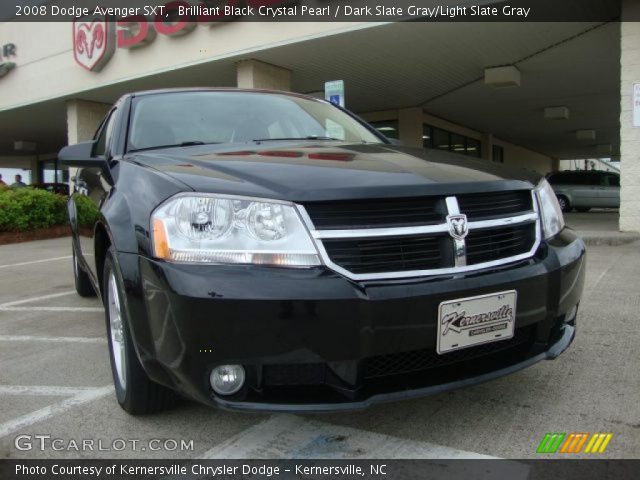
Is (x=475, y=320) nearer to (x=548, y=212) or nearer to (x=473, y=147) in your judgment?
(x=548, y=212)

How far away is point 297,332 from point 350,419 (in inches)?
30.5

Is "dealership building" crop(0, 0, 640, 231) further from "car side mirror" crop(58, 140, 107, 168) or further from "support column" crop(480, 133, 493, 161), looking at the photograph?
"car side mirror" crop(58, 140, 107, 168)

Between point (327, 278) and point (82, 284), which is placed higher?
point (327, 278)

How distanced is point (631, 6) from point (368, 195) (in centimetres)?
912

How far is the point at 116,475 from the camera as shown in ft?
6.67

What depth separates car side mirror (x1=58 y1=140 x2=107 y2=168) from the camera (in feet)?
9.96

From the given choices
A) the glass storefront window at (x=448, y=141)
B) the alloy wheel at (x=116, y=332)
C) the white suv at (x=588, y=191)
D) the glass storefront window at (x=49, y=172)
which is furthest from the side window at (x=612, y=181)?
the glass storefront window at (x=49, y=172)

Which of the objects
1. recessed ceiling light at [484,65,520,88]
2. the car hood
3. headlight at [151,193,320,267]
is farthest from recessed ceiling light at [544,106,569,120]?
headlight at [151,193,320,267]

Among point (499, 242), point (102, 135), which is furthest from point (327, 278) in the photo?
point (102, 135)

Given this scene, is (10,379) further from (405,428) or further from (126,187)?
(405,428)

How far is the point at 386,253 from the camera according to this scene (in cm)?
199

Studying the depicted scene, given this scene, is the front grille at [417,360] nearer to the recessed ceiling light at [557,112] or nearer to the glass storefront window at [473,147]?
the recessed ceiling light at [557,112]

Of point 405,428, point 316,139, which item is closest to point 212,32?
point 316,139

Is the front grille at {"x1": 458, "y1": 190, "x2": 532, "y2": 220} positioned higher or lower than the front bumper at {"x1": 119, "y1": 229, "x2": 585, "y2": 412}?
higher
